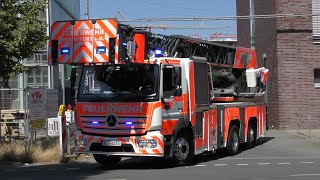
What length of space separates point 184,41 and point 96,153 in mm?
3889

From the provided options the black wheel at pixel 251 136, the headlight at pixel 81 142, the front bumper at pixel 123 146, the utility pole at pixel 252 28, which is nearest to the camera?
the front bumper at pixel 123 146

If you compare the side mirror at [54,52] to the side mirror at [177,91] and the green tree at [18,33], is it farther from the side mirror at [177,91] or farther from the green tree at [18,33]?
the side mirror at [177,91]

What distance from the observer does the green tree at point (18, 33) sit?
14492 millimetres

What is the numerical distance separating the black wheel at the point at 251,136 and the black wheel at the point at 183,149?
4719 millimetres

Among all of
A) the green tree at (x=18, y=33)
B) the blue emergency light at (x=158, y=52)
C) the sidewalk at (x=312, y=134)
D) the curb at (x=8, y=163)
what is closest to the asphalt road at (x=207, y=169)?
the curb at (x=8, y=163)

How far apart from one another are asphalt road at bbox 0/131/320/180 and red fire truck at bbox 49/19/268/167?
48cm

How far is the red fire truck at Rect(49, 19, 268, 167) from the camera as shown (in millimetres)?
12070

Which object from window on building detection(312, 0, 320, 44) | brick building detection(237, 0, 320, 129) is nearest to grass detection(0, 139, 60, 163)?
brick building detection(237, 0, 320, 129)

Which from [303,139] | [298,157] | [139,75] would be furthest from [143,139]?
[303,139]

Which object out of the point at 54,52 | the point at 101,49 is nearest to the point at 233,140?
the point at 101,49

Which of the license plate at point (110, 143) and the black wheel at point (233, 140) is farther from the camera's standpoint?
the black wheel at point (233, 140)

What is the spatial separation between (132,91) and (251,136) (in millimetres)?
6852

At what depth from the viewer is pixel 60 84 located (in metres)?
25.0

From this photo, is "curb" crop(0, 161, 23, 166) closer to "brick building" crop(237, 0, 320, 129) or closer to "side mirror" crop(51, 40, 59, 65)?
"side mirror" crop(51, 40, 59, 65)
